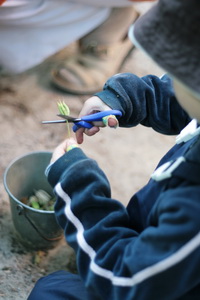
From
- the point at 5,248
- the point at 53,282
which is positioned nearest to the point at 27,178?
the point at 5,248

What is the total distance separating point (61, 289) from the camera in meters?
1.10

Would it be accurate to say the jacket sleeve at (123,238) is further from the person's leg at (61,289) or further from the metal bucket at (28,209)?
the metal bucket at (28,209)

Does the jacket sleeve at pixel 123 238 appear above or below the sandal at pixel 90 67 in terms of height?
above

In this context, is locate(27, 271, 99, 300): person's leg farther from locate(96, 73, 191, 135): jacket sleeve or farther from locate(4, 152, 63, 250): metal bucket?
locate(96, 73, 191, 135): jacket sleeve

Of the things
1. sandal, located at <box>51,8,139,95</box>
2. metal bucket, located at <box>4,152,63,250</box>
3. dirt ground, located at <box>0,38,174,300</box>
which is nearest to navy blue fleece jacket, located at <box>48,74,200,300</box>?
metal bucket, located at <box>4,152,63,250</box>

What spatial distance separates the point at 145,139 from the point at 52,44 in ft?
2.41

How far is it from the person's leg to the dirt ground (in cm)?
25

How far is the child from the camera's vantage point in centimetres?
71

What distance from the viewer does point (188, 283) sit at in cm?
78

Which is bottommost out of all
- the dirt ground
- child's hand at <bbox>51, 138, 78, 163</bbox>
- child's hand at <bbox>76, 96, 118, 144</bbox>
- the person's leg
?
the dirt ground

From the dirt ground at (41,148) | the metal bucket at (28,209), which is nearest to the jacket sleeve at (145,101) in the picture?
the metal bucket at (28,209)

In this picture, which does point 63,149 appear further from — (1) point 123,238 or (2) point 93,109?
(1) point 123,238

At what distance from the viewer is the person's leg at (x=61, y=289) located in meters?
1.07

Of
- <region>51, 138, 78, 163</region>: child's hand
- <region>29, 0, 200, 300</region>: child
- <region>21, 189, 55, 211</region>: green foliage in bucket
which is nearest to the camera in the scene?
<region>29, 0, 200, 300</region>: child
